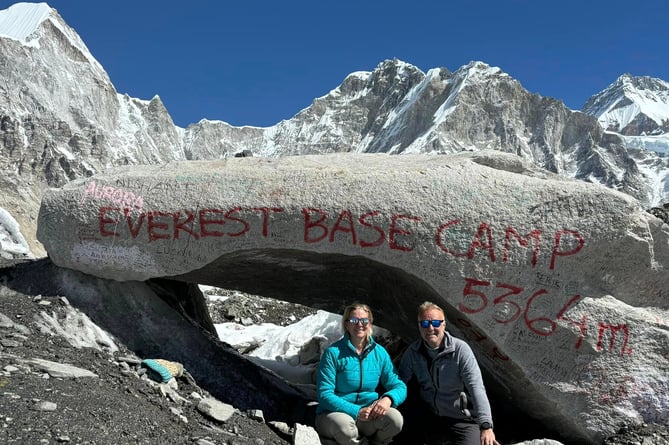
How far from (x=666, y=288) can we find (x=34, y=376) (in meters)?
6.77

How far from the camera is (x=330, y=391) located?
483 cm

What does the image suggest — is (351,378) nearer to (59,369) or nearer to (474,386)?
(474,386)

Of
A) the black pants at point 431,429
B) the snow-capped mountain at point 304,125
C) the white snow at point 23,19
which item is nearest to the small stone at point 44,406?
the black pants at point 431,429

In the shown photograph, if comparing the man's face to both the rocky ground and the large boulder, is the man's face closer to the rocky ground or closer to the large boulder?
the large boulder

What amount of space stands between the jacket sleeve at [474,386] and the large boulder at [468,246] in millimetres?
1349

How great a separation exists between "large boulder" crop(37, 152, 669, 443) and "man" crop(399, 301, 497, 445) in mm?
1292

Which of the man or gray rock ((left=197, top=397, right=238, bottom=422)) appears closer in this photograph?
the man

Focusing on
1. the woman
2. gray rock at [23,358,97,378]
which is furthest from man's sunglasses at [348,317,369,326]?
gray rock at [23,358,97,378]

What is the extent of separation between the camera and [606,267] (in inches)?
244

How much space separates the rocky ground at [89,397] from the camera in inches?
155

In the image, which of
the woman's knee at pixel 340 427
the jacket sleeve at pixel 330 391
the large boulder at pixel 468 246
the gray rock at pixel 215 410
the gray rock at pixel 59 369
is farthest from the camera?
the large boulder at pixel 468 246

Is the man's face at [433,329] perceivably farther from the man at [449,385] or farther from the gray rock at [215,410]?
the gray rock at [215,410]

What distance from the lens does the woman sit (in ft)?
15.4

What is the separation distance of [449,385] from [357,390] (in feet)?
2.77
